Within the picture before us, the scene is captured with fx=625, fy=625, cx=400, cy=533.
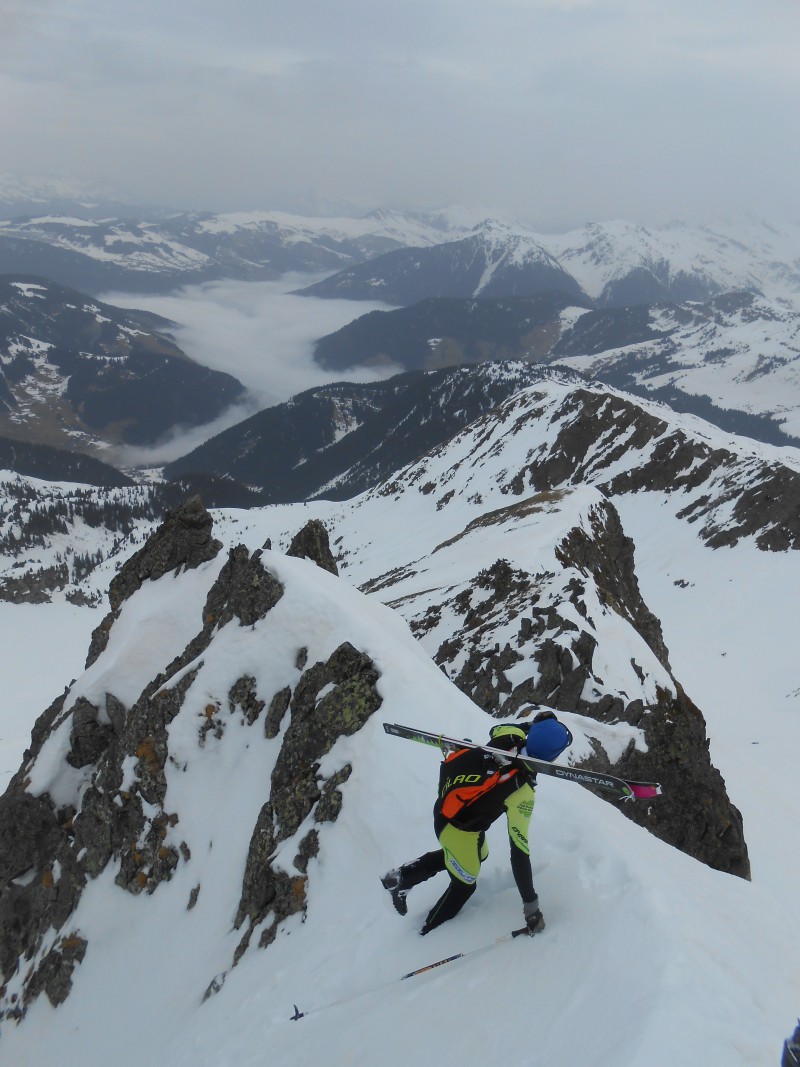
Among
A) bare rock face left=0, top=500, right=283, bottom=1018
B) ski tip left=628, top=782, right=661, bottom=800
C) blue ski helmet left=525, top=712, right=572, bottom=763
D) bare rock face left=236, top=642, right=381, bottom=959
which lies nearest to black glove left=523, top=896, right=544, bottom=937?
blue ski helmet left=525, top=712, right=572, bottom=763

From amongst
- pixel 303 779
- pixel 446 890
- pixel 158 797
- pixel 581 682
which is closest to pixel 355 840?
pixel 303 779

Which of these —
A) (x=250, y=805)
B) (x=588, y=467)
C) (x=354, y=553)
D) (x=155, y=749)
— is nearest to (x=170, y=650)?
(x=155, y=749)

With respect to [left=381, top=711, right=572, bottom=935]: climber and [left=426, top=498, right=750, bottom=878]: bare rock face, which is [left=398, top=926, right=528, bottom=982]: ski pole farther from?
[left=426, top=498, right=750, bottom=878]: bare rock face

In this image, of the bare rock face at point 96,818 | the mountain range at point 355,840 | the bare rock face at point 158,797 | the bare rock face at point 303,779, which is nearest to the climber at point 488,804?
the mountain range at point 355,840

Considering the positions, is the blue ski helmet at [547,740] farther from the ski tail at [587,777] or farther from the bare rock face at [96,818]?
the bare rock face at [96,818]

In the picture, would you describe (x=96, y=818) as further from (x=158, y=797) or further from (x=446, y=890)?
(x=446, y=890)
